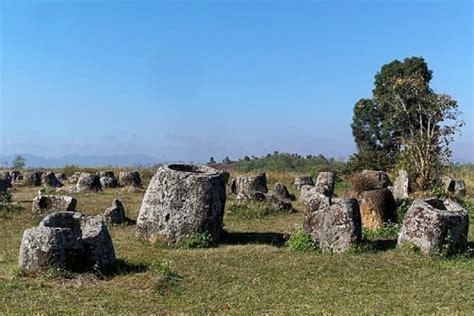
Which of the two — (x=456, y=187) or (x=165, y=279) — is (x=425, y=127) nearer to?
(x=456, y=187)

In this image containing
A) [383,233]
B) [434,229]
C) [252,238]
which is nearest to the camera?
[434,229]

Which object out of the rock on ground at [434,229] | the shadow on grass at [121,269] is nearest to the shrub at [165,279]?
the shadow on grass at [121,269]

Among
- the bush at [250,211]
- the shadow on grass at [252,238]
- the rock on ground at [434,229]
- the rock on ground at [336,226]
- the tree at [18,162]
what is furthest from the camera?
the tree at [18,162]

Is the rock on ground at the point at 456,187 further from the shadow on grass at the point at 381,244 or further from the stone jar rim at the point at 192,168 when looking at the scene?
the stone jar rim at the point at 192,168

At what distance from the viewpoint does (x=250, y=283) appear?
1056 centimetres

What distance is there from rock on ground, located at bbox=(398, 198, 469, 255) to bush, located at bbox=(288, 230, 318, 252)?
80.1 inches

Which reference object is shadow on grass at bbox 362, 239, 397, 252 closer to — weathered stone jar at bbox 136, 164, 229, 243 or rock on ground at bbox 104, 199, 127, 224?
weathered stone jar at bbox 136, 164, 229, 243

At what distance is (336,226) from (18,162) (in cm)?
4237

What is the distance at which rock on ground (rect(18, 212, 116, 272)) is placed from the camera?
1055cm

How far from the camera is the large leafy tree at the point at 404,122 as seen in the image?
29.5 metres

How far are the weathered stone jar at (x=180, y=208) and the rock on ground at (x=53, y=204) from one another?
518 centimetres

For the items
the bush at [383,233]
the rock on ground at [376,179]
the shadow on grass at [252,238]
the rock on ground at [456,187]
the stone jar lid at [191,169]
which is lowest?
the shadow on grass at [252,238]

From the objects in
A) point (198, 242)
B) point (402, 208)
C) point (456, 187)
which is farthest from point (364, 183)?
point (198, 242)

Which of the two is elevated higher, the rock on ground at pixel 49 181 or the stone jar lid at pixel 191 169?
the stone jar lid at pixel 191 169
